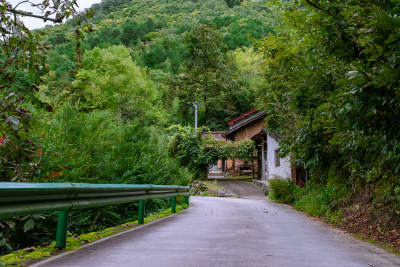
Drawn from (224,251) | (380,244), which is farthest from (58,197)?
(380,244)

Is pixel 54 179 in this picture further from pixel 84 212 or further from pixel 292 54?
pixel 292 54

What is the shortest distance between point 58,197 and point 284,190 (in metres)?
15.2

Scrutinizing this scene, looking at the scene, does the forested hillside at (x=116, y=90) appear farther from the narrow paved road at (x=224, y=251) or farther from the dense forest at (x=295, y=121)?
the narrow paved road at (x=224, y=251)

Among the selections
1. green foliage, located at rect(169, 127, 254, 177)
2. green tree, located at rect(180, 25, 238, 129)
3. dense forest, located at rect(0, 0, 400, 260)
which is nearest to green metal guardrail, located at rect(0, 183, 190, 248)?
dense forest, located at rect(0, 0, 400, 260)

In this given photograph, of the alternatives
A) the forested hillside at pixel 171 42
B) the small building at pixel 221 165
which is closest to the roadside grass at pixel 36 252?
the forested hillside at pixel 171 42

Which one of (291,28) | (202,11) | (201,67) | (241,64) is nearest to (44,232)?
(291,28)

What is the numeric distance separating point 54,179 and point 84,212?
1139mm

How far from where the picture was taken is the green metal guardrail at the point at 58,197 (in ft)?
10.7

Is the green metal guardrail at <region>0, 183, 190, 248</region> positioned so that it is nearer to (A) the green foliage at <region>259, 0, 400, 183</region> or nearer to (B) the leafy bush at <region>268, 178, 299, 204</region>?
(A) the green foliage at <region>259, 0, 400, 183</region>

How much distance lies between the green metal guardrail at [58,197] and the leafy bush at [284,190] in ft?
40.3

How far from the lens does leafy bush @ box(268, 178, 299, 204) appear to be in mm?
17516

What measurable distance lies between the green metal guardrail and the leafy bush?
40.3 ft

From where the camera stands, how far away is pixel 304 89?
8.95 m

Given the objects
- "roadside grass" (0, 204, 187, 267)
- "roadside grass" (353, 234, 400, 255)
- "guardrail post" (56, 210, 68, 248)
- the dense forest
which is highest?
the dense forest
